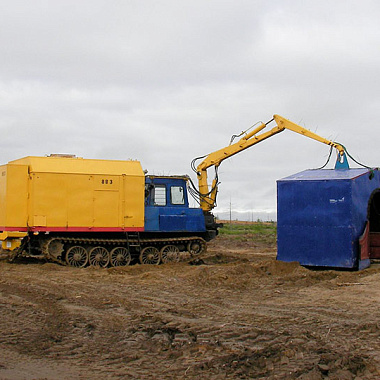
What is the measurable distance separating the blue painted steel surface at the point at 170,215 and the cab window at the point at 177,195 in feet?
0.25

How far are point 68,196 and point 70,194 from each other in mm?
90

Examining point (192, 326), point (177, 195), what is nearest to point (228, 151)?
point (177, 195)

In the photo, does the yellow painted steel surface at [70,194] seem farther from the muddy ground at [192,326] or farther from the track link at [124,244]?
the muddy ground at [192,326]

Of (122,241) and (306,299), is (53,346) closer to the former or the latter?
(306,299)

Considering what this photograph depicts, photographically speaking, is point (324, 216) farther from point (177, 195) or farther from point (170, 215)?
point (177, 195)

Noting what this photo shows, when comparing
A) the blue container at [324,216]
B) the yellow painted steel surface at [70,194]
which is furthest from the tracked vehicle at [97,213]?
the blue container at [324,216]

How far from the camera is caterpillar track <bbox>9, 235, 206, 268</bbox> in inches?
699

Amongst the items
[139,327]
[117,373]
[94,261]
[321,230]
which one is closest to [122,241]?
[94,261]

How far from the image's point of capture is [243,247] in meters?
29.6

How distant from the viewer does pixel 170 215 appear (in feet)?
63.3

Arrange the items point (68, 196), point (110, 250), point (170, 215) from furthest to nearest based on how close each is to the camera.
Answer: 1. point (170, 215)
2. point (110, 250)
3. point (68, 196)

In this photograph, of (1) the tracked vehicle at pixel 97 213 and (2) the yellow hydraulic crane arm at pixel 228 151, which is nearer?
(1) the tracked vehicle at pixel 97 213

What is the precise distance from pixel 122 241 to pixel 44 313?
8468 mm

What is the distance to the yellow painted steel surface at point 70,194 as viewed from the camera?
17391 mm
